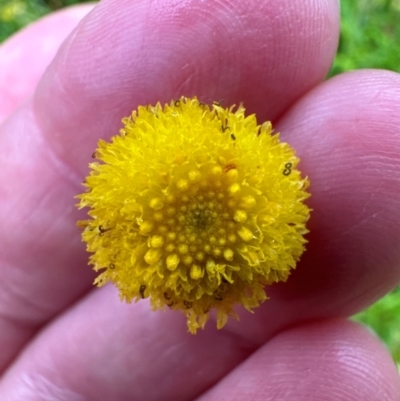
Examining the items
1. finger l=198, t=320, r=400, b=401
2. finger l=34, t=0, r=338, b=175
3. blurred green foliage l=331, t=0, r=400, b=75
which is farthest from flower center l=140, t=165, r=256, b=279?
blurred green foliage l=331, t=0, r=400, b=75

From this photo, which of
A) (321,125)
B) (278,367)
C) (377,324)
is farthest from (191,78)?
(377,324)

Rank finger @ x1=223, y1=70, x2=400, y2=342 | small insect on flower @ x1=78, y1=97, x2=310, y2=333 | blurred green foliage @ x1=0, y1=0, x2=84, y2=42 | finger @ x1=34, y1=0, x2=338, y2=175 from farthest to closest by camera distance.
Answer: blurred green foliage @ x1=0, y1=0, x2=84, y2=42, finger @ x1=34, y1=0, x2=338, y2=175, finger @ x1=223, y1=70, x2=400, y2=342, small insect on flower @ x1=78, y1=97, x2=310, y2=333

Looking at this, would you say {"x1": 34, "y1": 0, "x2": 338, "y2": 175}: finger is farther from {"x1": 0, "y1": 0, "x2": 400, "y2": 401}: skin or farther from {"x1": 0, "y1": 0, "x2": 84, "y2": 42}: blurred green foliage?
{"x1": 0, "y1": 0, "x2": 84, "y2": 42}: blurred green foliage

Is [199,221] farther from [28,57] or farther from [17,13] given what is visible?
[17,13]

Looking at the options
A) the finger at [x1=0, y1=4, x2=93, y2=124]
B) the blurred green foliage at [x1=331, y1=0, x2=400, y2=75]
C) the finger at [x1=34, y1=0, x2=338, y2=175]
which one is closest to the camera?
the finger at [x1=34, y1=0, x2=338, y2=175]

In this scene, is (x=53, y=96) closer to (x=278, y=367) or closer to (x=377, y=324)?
(x=278, y=367)

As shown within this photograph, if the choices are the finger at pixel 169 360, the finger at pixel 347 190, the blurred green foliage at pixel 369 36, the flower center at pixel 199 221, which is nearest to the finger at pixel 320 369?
the finger at pixel 169 360

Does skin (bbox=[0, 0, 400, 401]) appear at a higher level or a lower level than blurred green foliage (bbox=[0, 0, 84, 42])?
lower

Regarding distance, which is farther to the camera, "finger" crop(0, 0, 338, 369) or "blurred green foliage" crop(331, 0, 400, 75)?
"blurred green foliage" crop(331, 0, 400, 75)
